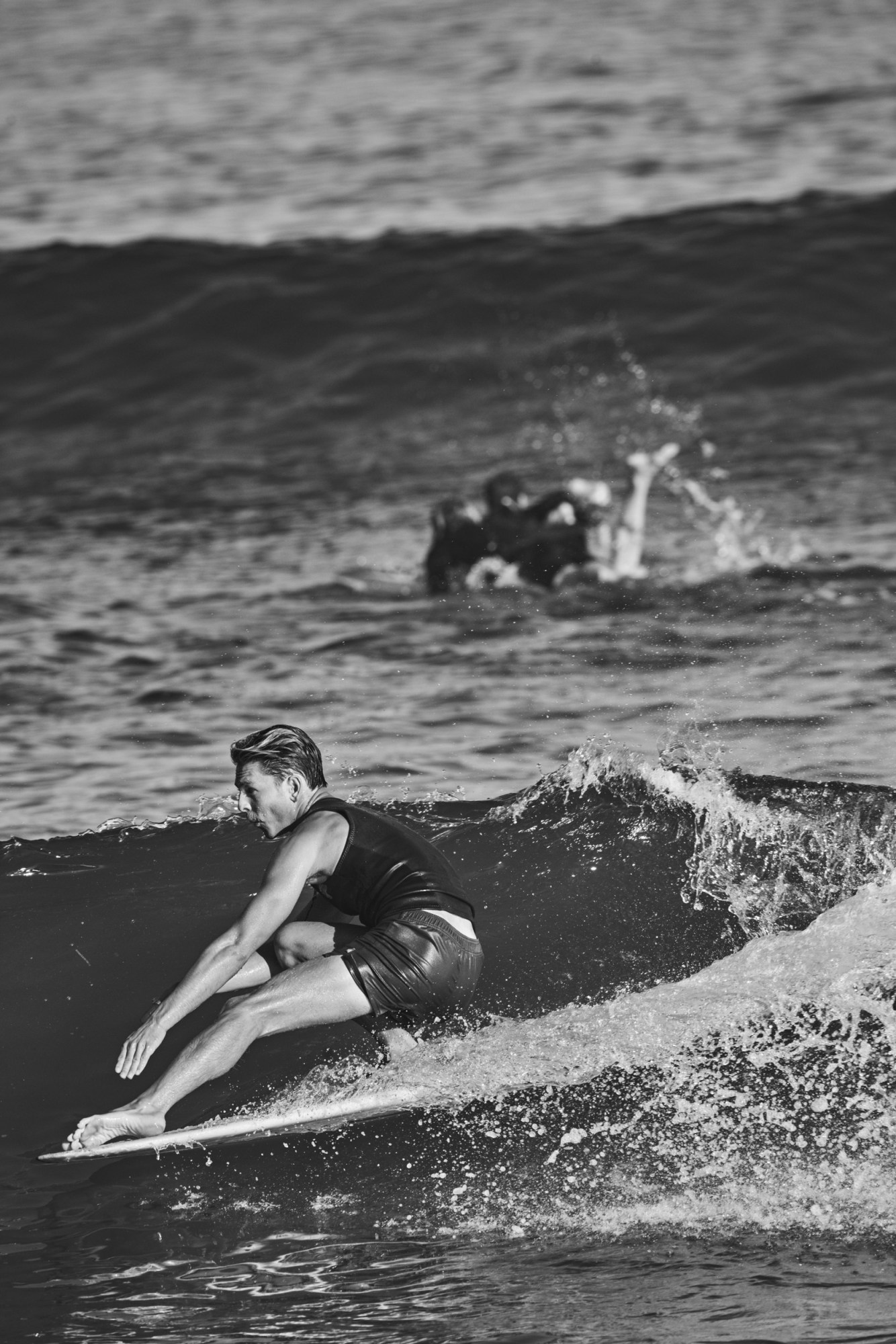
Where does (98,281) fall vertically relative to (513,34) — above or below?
below

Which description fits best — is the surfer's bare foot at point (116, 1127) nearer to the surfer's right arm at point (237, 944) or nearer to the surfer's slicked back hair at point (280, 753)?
the surfer's right arm at point (237, 944)

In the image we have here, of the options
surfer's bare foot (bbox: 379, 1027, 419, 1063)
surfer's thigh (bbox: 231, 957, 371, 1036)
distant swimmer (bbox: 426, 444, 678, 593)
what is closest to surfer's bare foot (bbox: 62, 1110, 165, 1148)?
surfer's thigh (bbox: 231, 957, 371, 1036)

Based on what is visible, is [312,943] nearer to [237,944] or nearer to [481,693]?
[237,944]

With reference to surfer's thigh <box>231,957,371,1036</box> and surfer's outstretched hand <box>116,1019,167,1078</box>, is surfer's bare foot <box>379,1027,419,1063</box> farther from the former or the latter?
surfer's outstretched hand <box>116,1019,167,1078</box>

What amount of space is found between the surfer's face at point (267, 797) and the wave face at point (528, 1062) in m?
0.95

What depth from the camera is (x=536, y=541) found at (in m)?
12.8

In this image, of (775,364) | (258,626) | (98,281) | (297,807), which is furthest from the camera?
(98,281)

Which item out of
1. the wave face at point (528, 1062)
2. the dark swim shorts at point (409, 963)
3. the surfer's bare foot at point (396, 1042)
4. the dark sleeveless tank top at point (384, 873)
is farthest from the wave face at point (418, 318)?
the dark swim shorts at point (409, 963)

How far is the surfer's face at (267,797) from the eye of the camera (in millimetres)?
6121

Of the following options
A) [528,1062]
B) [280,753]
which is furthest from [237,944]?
[528,1062]

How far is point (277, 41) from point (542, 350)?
16.0 meters

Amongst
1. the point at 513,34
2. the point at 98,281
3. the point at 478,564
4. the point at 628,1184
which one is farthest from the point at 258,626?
the point at 513,34

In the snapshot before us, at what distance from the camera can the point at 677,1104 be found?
6242 millimetres

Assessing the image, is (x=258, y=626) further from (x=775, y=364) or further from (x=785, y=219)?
(x=785, y=219)
